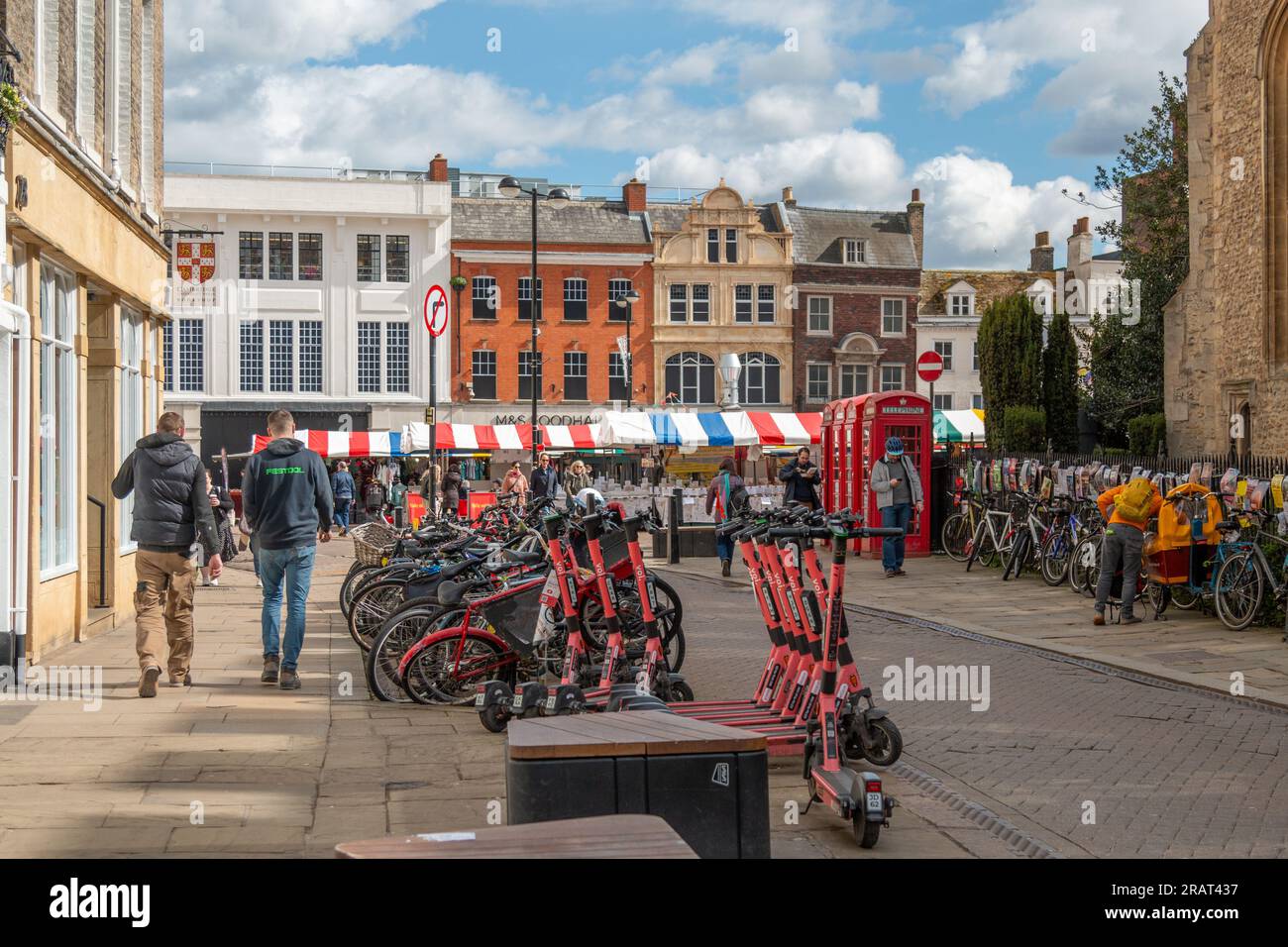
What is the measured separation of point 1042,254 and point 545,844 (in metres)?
68.2

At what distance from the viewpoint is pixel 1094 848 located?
580cm

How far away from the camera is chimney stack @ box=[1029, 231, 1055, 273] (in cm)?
6762

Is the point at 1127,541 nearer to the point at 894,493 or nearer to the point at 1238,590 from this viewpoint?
the point at 1238,590

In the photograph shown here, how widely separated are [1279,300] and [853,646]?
55.2 ft

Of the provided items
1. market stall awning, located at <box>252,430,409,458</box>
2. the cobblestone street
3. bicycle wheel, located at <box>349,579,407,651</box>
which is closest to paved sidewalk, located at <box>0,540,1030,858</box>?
the cobblestone street

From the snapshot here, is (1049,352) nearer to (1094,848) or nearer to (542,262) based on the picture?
(1094,848)

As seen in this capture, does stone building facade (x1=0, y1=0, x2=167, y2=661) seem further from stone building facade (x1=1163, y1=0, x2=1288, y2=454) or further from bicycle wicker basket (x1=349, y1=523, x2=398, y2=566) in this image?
stone building facade (x1=1163, y1=0, x2=1288, y2=454)

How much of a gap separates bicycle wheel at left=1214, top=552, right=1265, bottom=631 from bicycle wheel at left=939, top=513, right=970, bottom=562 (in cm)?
837

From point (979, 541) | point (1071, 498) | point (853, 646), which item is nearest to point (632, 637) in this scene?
point (853, 646)

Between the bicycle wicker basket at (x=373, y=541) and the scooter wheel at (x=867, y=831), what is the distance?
29.9ft

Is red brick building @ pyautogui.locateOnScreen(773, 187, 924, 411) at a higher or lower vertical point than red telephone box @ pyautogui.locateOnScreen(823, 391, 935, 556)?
higher

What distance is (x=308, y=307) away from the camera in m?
49.5

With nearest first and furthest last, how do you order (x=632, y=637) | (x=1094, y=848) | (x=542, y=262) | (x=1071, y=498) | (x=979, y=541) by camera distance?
(x=1094, y=848)
(x=632, y=637)
(x=1071, y=498)
(x=979, y=541)
(x=542, y=262)
